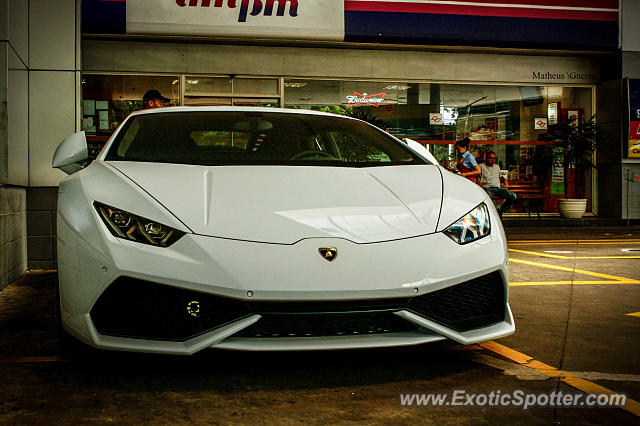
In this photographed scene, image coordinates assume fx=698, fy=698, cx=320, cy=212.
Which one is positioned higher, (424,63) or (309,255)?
(424,63)

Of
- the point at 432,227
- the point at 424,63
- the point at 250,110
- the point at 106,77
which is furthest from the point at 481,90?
the point at 432,227

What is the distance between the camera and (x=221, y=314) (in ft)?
8.66

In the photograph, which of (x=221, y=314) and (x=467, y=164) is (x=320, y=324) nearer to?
(x=221, y=314)

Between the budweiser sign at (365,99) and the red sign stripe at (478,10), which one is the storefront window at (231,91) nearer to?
the budweiser sign at (365,99)

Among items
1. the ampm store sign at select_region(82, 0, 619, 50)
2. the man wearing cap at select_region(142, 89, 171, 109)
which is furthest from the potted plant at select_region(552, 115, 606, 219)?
the man wearing cap at select_region(142, 89, 171, 109)

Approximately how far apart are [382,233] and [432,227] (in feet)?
0.76

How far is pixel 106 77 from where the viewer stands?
12.5m

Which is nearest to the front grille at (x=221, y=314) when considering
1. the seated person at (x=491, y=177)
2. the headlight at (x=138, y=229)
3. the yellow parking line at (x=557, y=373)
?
the headlight at (x=138, y=229)

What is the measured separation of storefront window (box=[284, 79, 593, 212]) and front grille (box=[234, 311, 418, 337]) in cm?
1098

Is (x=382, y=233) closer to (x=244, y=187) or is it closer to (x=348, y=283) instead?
(x=348, y=283)

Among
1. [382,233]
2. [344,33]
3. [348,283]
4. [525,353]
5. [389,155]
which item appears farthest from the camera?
[344,33]

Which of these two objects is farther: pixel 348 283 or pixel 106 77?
pixel 106 77

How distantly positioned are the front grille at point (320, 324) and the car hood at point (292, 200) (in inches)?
11.6

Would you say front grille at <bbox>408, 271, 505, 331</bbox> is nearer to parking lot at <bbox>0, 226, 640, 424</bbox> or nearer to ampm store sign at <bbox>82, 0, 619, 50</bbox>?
parking lot at <bbox>0, 226, 640, 424</bbox>
